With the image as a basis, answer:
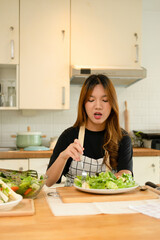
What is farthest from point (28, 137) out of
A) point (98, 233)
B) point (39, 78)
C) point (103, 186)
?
point (98, 233)

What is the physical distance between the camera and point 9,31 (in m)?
3.13

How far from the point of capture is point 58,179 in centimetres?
178

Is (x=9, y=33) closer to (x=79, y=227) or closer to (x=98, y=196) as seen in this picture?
(x=98, y=196)

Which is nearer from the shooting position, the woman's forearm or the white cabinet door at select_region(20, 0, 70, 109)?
the woman's forearm

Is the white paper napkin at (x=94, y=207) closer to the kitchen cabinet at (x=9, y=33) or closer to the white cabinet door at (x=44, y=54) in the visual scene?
the white cabinet door at (x=44, y=54)

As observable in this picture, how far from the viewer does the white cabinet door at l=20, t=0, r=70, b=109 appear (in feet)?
10.3

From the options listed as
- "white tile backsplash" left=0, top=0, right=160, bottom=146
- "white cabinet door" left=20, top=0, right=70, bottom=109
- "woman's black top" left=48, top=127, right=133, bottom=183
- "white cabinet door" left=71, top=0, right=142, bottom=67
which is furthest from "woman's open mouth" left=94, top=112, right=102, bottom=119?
"white tile backsplash" left=0, top=0, right=160, bottom=146

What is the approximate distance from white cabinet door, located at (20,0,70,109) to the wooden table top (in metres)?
2.17

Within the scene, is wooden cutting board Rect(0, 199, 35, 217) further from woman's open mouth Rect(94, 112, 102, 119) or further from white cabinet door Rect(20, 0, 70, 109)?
white cabinet door Rect(20, 0, 70, 109)

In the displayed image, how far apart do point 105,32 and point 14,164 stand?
1.67m

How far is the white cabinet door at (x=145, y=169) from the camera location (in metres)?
2.99

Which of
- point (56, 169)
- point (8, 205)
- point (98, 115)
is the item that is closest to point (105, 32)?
point (98, 115)

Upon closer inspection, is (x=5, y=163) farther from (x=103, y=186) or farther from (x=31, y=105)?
(x=103, y=186)

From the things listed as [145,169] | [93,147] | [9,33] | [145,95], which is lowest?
[145,169]
